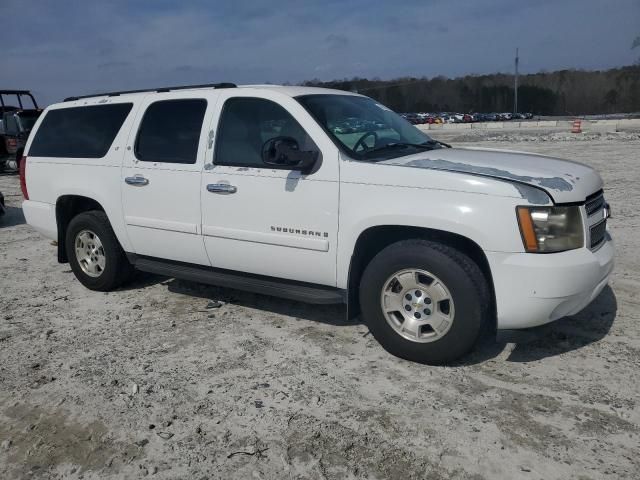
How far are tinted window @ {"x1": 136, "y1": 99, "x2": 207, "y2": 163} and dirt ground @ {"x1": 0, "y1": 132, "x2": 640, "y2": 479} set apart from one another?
1.40 m

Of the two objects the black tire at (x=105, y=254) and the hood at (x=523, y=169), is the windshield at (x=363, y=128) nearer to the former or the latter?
the hood at (x=523, y=169)

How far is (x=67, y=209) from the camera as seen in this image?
18.9 feet

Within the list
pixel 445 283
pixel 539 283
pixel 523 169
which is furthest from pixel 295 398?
pixel 523 169

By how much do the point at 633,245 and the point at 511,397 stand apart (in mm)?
4119

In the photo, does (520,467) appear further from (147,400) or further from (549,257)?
(147,400)

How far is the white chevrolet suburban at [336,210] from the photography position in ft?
11.2

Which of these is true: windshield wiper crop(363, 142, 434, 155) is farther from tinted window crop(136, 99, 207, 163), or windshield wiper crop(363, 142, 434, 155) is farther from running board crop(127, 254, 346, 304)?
tinted window crop(136, 99, 207, 163)

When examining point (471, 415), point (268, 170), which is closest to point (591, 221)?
point (471, 415)

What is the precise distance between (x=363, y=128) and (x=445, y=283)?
1.50m

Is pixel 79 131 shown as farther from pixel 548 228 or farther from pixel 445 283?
pixel 548 228

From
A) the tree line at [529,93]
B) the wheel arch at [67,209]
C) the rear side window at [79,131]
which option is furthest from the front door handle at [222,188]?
the tree line at [529,93]

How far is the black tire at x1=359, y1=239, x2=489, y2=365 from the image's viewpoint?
3496 millimetres

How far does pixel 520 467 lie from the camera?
2.72 metres

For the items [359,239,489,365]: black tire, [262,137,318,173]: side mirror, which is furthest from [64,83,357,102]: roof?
[359,239,489,365]: black tire
